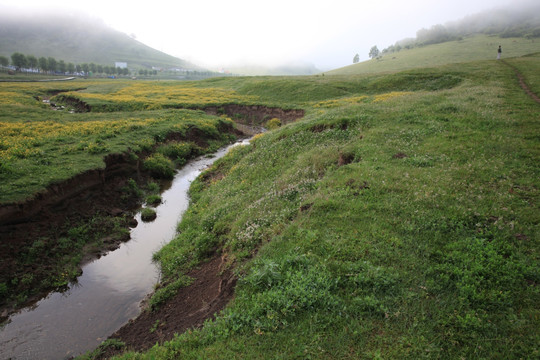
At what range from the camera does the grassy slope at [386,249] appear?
5.58 metres

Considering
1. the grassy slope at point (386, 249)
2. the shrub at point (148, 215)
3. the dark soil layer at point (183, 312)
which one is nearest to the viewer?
the grassy slope at point (386, 249)

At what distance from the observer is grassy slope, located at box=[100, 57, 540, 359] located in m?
5.58

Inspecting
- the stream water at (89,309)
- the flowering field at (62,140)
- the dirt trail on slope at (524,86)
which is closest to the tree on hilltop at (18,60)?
the flowering field at (62,140)

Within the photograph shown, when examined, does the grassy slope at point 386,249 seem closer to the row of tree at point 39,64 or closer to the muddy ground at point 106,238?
the muddy ground at point 106,238

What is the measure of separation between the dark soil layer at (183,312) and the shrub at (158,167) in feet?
50.6

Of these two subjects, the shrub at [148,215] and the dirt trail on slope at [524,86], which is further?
the dirt trail on slope at [524,86]

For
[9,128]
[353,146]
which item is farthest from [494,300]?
[9,128]

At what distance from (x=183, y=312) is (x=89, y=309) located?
16.2ft

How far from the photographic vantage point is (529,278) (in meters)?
6.36

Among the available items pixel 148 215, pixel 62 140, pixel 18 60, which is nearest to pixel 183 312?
pixel 148 215

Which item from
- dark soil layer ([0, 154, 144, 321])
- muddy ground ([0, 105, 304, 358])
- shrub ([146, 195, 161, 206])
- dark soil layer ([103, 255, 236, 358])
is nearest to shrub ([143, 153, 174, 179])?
muddy ground ([0, 105, 304, 358])

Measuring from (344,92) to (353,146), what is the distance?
36.3m

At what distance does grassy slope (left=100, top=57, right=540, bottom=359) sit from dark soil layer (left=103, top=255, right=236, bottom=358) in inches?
32.5

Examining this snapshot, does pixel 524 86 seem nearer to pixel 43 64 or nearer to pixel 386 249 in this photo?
pixel 386 249
